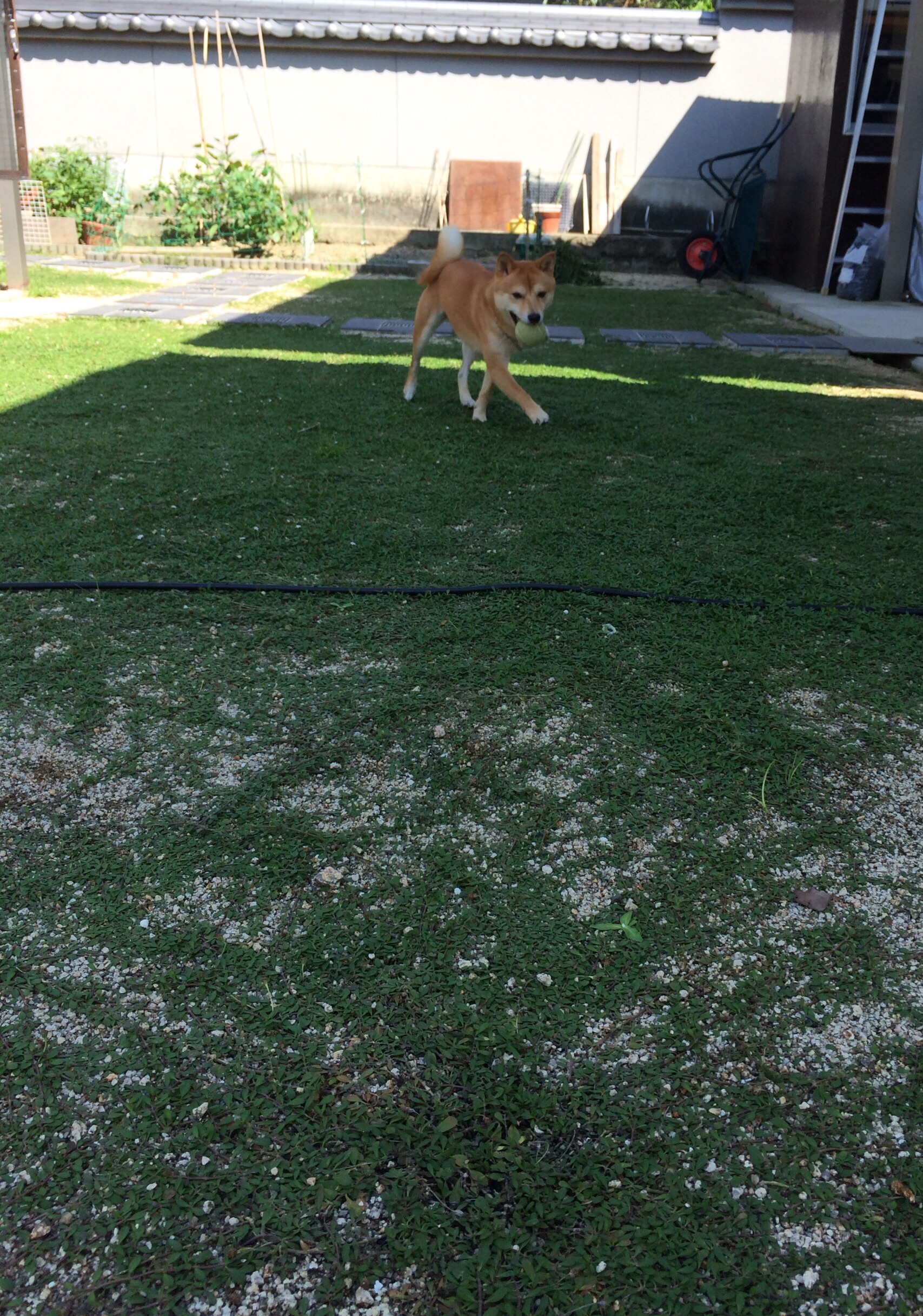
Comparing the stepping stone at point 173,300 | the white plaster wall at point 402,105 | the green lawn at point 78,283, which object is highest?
the white plaster wall at point 402,105

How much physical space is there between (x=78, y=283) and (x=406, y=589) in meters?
8.76

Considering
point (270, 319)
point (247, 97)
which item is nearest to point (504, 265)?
point (270, 319)

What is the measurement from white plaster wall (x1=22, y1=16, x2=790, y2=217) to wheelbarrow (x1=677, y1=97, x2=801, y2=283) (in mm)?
1628

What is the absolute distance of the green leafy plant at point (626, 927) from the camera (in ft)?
5.83

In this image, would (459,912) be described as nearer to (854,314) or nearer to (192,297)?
(854,314)

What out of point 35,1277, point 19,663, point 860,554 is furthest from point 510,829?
point 860,554

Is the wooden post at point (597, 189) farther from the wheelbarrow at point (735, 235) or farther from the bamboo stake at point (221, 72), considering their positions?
the bamboo stake at point (221, 72)

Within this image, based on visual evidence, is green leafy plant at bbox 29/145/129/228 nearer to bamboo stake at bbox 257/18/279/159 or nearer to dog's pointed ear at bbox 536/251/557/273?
bamboo stake at bbox 257/18/279/159

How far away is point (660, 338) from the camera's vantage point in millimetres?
8172

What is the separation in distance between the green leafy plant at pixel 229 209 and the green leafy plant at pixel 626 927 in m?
12.8

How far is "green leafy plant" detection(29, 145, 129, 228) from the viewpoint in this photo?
512 inches

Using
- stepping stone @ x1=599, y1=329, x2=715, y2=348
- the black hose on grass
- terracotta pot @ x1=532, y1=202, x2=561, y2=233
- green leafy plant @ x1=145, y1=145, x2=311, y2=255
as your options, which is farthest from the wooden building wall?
the black hose on grass

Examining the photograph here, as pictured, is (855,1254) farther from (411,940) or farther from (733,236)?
(733,236)

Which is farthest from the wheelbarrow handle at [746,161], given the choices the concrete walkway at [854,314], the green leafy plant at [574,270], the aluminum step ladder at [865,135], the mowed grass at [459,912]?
the mowed grass at [459,912]
